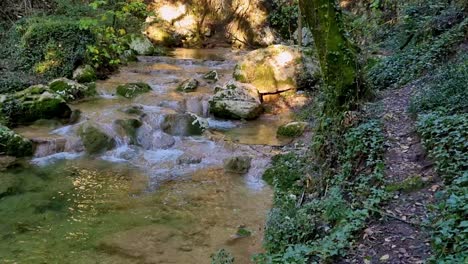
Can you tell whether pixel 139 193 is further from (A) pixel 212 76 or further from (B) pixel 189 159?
(A) pixel 212 76

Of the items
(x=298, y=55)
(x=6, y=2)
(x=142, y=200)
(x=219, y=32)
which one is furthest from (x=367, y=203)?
(x=219, y=32)

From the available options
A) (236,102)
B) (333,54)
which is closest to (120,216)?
(333,54)

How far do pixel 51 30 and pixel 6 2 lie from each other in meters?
3.63

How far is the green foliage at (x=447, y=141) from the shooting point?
4.27 m

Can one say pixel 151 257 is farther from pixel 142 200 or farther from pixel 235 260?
pixel 142 200

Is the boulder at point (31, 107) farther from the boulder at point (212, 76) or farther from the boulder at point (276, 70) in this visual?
the boulder at point (276, 70)

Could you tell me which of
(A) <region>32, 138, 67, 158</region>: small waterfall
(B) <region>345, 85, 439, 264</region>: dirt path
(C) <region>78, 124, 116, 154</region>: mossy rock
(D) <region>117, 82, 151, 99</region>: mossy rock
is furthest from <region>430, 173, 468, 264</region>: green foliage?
(D) <region>117, 82, 151, 99</region>: mossy rock

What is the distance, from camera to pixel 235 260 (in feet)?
18.0

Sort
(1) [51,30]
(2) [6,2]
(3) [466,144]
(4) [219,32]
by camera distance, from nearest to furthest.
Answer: (3) [466,144] → (1) [51,30] → (2) [6,2] → (4) [219,32]

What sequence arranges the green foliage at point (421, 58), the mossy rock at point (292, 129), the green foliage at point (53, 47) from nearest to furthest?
the green foliage at point (421, 58), the mossy rock at point (292, 129), the green foliage at point (53, 47)

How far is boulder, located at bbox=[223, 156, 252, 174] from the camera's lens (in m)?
8.66

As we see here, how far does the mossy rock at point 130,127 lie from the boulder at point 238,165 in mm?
2832

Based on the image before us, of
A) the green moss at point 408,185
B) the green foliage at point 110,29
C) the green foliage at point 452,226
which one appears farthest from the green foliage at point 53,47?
the green foliage at point 452,226

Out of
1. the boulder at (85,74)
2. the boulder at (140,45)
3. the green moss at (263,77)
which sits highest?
the boulder at (140,45)
